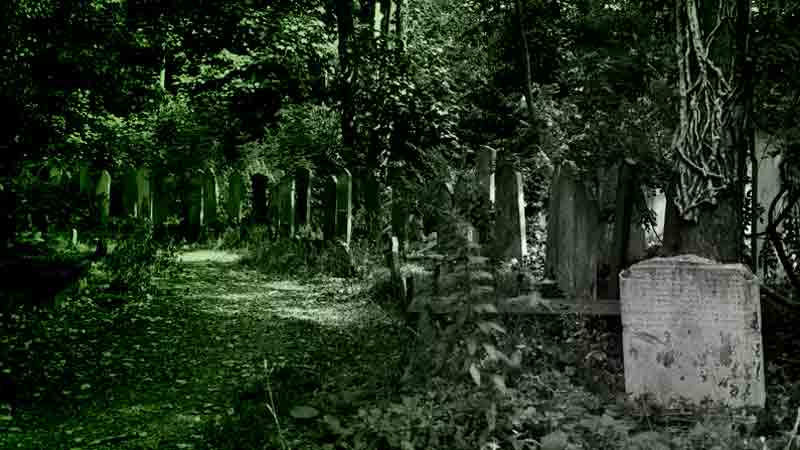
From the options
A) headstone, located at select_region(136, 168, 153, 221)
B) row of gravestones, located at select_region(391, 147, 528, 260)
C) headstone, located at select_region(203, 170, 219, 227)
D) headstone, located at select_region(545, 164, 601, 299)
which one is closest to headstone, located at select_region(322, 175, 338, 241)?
row of gravestones, located at select_region(391, 147, 528, 260)

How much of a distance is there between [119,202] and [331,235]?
10.2 ft

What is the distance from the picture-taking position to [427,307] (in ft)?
17.6

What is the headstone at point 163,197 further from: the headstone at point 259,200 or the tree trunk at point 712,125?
the tree trunk at point 712,125

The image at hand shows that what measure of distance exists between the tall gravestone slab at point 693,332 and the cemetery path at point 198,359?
1.60m

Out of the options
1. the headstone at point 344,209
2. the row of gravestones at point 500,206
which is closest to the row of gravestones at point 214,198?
the headstone at point 344,209

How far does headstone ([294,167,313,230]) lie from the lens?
9883mm

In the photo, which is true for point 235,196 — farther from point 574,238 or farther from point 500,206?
point 574,238

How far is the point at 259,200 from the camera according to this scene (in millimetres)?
10836

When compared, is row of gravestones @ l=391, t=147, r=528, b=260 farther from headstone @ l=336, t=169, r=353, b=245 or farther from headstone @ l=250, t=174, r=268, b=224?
headstone @ l=250, t=174, r=268, b=224

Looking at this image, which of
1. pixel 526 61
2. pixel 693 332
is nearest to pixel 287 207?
pixel 526 61

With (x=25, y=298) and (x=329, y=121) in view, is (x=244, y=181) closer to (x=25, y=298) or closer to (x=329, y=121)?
(x=329, y=121)

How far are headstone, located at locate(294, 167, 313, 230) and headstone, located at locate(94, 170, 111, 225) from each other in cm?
232

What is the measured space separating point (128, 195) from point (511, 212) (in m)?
5.50

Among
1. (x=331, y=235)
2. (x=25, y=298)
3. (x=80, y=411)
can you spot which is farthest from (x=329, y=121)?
(x=80, y=411)
